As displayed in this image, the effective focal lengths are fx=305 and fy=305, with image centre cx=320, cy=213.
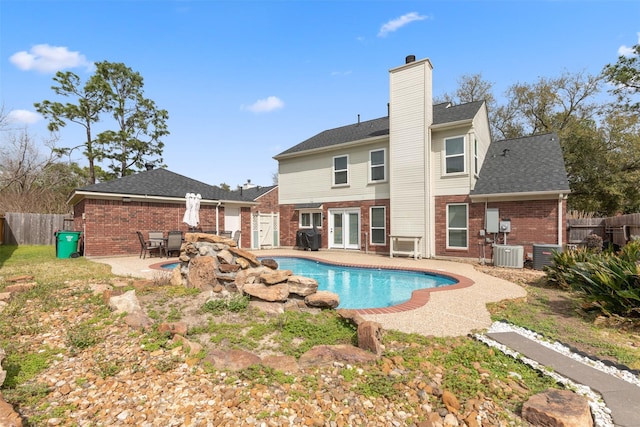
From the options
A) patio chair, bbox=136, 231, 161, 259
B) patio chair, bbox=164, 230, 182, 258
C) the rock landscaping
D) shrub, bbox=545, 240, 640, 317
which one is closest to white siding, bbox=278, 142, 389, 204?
patio chair, bbox=164, 230, 182, 258

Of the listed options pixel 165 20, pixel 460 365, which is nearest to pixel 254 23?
pixel 165 20

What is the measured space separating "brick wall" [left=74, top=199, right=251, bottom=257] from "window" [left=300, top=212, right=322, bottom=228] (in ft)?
17.3

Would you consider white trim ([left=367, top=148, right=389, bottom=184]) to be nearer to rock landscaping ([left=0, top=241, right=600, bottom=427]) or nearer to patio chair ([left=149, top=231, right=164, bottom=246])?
patio chair ([left=149, top=231, right=164, bottom=246])

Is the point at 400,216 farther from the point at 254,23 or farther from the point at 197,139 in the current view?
the point at 197,139

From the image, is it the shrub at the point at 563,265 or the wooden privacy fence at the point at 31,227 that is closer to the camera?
the shrub at the point at 563,265

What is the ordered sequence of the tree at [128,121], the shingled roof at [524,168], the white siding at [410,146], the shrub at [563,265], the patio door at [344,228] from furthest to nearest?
the tree at [128,121] < the patio door at [344,228] < the white siding at [410,146] < the shingled roof at [524,168] < the shrub at [563,265]

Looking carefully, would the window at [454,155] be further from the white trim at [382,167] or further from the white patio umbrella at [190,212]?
the white patio umbrella at [190,212]

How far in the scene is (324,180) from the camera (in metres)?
16.8

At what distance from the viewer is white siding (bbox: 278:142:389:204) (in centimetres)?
1530

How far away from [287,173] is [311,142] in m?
2.34

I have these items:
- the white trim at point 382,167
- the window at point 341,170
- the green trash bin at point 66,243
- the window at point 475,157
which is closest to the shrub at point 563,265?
the window at point 475,157

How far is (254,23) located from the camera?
10523mm

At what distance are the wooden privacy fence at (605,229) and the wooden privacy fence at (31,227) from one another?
88.7 feet

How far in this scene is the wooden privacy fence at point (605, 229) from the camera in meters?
11.1
